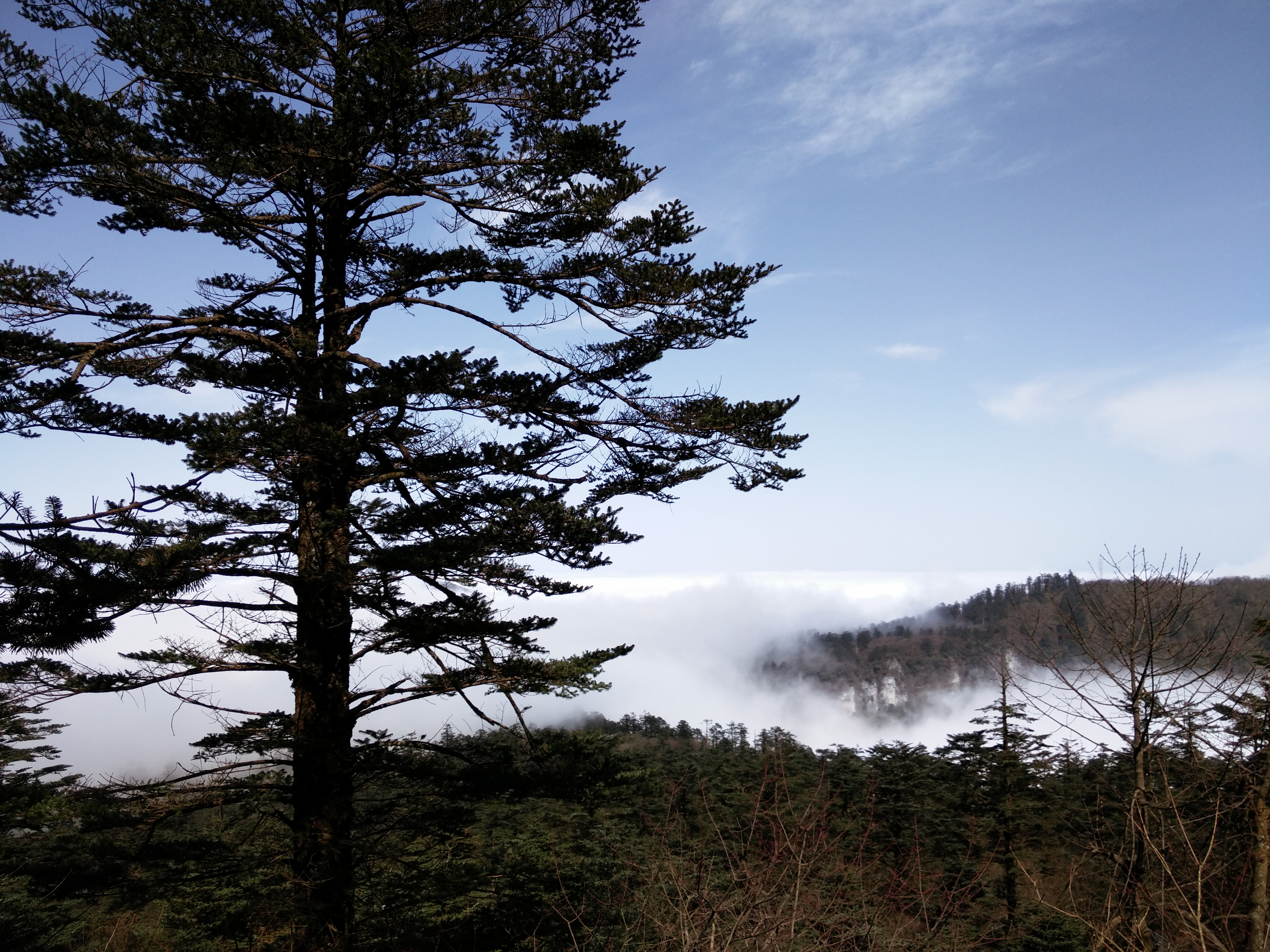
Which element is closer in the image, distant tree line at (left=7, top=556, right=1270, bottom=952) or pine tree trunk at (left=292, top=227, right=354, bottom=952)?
distant tree line at (left=7, top=556, right=1270, bottom=952)

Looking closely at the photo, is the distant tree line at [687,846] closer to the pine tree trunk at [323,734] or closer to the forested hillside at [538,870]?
the forested hillside at [538,870]

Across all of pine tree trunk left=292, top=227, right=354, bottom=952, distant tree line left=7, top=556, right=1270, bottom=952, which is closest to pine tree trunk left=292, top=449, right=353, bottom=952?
pine tree trunk left=292, top=227, right=354, bottom=952

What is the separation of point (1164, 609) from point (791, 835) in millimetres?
5304

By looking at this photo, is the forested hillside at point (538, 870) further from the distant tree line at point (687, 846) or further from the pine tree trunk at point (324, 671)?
the pine tree trunk at point (324, 671)

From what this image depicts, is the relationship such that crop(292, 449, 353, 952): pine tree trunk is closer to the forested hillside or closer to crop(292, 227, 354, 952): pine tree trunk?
crop(292, 227, 354, 952): pine tree trunk

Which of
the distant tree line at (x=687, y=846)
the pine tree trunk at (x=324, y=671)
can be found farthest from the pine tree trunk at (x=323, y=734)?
the distant tree line at (x=687, y=846)

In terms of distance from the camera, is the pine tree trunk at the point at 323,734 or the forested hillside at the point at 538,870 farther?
the pine tree trunk at the point at 323,734

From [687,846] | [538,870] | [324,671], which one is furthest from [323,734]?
[687,846]

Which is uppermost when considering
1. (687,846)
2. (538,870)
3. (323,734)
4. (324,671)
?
(324,671)

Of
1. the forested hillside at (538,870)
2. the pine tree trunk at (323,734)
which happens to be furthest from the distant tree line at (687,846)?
the pine tree trunk at (323,734)

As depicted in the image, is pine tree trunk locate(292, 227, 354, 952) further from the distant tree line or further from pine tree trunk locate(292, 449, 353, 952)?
the distant tree line

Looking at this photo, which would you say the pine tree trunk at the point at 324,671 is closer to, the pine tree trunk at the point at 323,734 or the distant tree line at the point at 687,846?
the pine tree trunk at the point at 323,734

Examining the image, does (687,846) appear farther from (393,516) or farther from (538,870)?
(393,516)

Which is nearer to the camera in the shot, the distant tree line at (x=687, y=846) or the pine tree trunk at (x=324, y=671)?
the distant tree line at (x=687, y=846)
